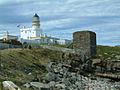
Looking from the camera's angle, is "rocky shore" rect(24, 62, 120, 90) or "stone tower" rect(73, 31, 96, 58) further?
"stone tower" rect(73, 31, 96, 58)

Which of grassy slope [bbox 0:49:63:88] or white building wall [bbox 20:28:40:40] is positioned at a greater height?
grassy slope [bbox 0:49:63:88]

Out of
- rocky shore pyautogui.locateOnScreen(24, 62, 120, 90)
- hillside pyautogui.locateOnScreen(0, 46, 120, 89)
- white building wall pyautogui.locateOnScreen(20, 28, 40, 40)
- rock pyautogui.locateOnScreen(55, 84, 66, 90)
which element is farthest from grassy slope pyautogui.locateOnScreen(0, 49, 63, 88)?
white building wall pyautogui.locateOnScreen(20, 28, 40, 40)

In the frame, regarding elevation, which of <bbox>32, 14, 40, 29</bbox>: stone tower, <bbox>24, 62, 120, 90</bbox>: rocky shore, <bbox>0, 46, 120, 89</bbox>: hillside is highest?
<bbox>32, 14, 40, 29</bbox>: stone tower

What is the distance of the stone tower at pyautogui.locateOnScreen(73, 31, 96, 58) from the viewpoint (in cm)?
5903

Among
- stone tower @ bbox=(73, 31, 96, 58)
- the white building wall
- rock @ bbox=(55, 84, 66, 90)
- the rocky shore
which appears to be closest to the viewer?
the rocky shore

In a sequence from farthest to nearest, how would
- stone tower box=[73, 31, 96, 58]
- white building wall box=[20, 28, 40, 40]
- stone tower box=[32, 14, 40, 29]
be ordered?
stone tower box=[32, 14, 40, 29]
white building wall box=[20, 28, 40, 40]
stone tower box=[73, 31, 96, 58]

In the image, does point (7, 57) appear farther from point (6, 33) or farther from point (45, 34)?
point (45, 34)

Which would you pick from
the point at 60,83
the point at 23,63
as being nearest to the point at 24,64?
the point at 23,63

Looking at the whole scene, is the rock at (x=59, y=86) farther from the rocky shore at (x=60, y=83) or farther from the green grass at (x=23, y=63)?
the green grass at (x=23, y=63)

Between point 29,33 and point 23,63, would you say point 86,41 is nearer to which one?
point 23,63

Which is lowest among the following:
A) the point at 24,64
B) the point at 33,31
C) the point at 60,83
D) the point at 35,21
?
the point at 60,83

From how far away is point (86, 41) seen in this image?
194 feet

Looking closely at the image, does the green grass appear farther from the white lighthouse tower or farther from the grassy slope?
the white lighthouse tower

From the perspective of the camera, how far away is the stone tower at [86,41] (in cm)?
5903
